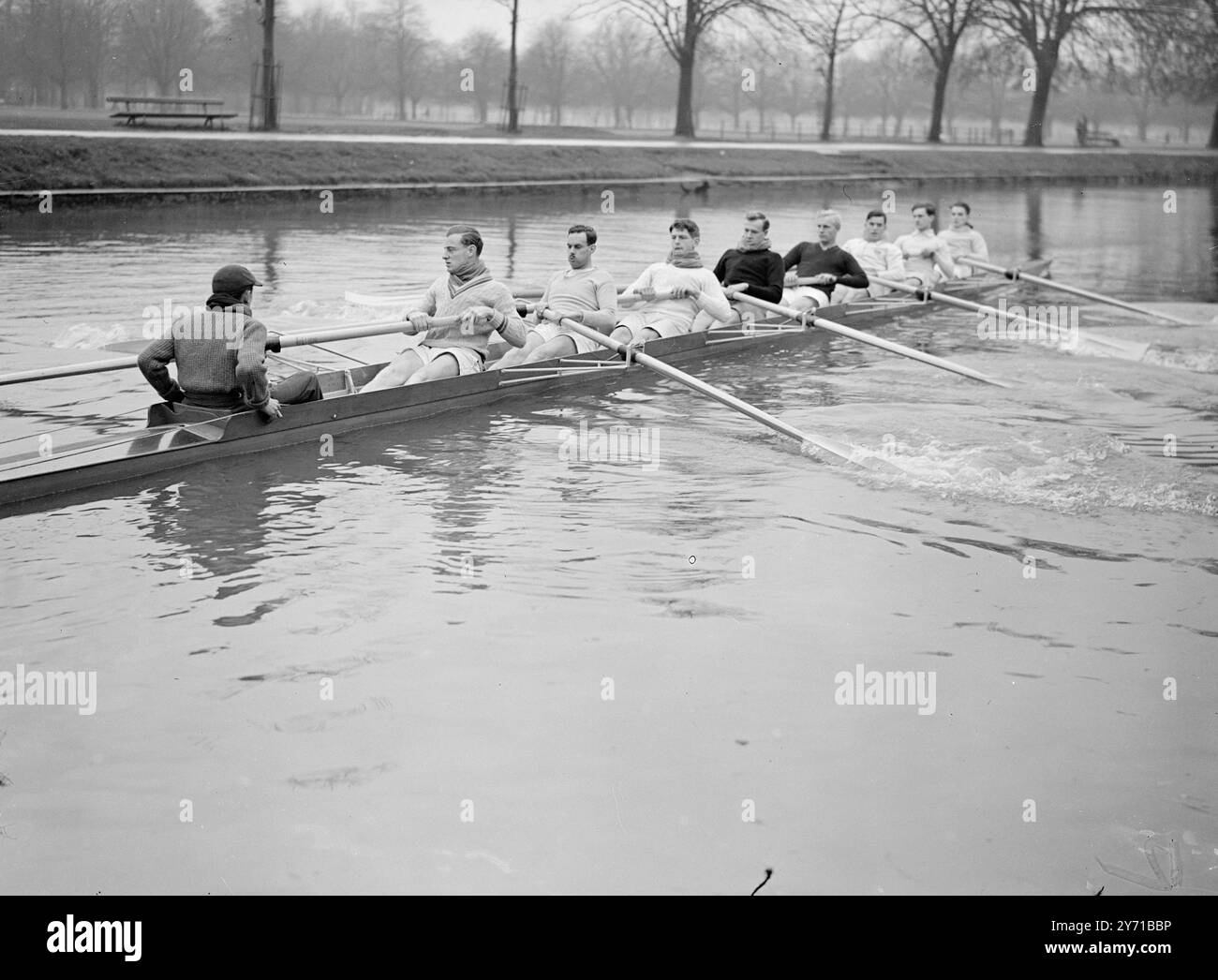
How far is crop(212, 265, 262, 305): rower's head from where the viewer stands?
7988 mm

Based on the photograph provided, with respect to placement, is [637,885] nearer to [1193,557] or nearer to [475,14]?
[1193,557]

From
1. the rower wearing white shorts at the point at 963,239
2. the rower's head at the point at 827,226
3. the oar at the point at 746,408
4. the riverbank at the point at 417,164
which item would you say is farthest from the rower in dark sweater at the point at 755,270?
the riverbank at the point at 417,164

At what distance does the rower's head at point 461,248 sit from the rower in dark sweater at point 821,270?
538 centimetres

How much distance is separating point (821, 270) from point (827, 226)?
57 cm

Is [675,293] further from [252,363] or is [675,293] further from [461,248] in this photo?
[252,363]

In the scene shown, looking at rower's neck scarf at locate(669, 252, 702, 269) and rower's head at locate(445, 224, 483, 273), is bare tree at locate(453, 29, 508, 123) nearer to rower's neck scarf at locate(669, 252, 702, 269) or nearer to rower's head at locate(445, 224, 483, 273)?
rower's neck scarf at locate(669, 252, 702, 269)

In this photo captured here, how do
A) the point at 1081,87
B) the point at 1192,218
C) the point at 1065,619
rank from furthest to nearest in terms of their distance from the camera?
1. the point at 1081,87
2. the point at 1192,218
3. the point at 1065,619

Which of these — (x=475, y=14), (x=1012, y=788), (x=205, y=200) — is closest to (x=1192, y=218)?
(x=205, y=200)

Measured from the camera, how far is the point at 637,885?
15.0 ft

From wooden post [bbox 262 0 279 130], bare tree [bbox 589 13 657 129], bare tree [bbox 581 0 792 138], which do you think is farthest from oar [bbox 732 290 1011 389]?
bare tree [bbox 589 13 657 129]

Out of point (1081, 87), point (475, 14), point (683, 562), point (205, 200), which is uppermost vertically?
point (475, 14)
